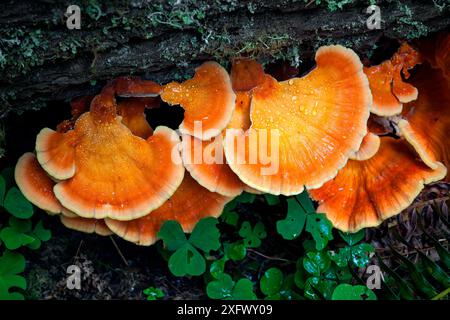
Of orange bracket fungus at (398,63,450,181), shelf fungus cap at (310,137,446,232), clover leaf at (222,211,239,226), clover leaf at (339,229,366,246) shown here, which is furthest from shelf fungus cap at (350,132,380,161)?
clover leaf at (222,211,239,226)

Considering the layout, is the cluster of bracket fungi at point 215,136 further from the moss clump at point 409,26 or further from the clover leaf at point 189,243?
the clover leaf at point 189,243

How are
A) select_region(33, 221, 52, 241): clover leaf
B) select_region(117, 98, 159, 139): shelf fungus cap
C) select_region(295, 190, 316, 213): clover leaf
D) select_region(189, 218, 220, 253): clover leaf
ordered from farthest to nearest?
select_region(295, 190, 316, 213): clover leaf → select_region(33, 221, 52, 241): clover leaf → select_region(189, 218, 220, 253): clover leaf → select_region(117, 98, 159, 139): shelf fungus cap

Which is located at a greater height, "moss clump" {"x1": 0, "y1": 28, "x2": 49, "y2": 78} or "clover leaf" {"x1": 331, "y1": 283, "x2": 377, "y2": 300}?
"moss clump" {"x1": 0, "y1": 28, "x2": 49, "y2": 78}

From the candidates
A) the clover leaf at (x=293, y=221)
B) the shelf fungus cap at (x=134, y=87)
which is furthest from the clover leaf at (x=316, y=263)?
the shelf fungus cap at (x=134, y=87)

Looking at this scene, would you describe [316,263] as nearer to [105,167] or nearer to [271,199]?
[271,199]

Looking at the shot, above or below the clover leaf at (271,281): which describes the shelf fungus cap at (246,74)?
above

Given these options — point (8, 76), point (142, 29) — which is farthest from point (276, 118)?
point (8, 76)

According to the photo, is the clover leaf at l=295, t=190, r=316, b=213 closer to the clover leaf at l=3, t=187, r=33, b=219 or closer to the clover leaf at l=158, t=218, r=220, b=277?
the clover leaf at l=158, t=218, r=220, b=277
